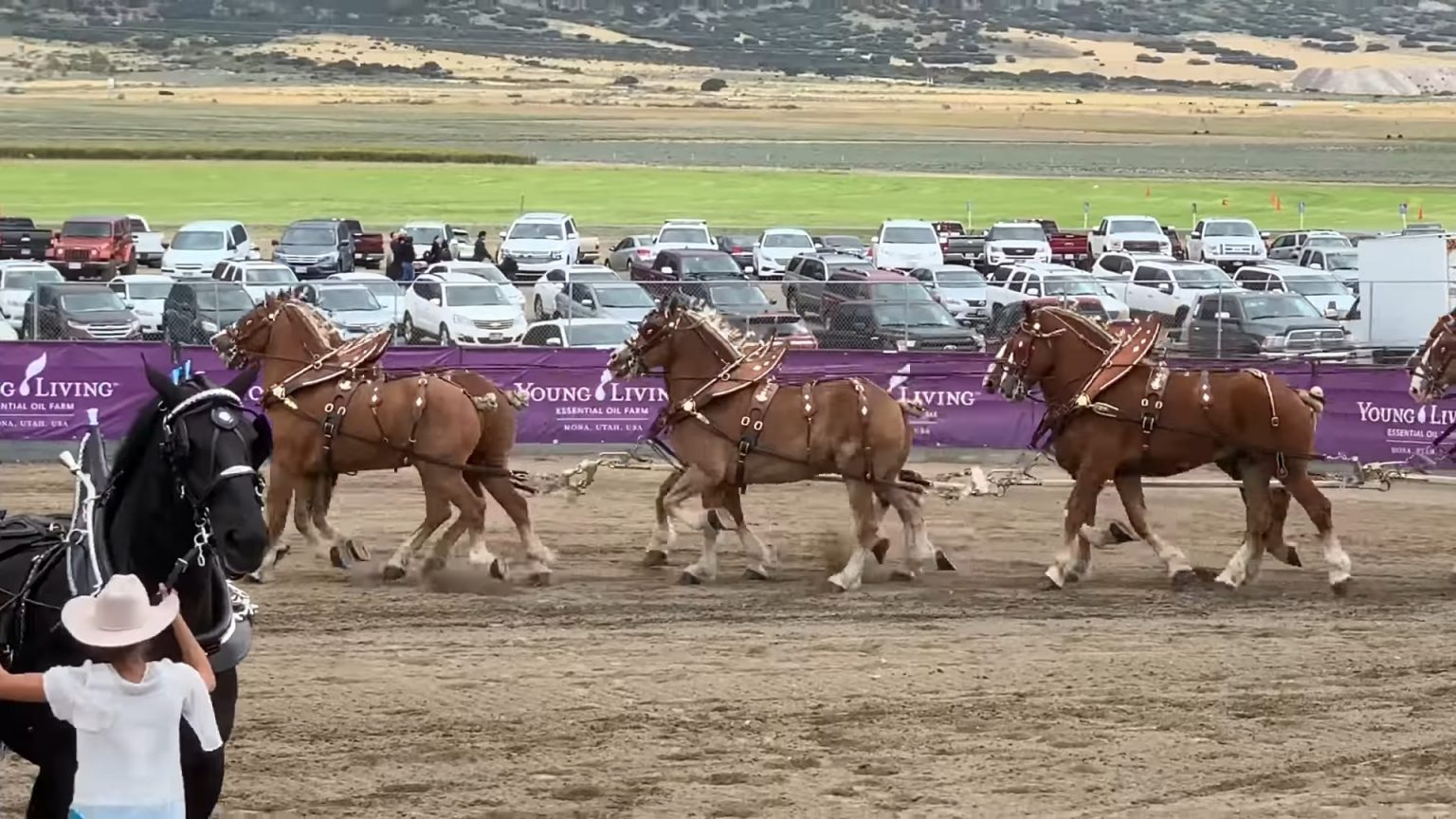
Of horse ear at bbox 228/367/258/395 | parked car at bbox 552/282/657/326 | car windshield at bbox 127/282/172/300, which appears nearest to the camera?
horse ear at bbox 228/367/258/395

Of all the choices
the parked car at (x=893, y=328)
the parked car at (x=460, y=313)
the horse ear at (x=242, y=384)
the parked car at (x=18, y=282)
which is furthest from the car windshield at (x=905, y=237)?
the horse ear at (x=242, y=384)

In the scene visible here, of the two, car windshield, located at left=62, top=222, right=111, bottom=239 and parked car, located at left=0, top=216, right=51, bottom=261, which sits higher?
car windshield, located at left=62, top=222, right=111, bottom=239

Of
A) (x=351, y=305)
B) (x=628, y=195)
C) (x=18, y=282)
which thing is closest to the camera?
(x=351, y=305)

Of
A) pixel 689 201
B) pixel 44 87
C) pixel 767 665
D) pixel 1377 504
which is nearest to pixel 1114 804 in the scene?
pixel 767 665

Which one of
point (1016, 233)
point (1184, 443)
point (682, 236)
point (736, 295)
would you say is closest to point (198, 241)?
point (682, 236)

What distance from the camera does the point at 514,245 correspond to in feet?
159

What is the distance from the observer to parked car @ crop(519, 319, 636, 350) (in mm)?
27297

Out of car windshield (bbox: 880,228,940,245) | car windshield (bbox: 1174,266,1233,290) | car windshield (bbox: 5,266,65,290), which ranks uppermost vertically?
car windshield (bbox: 1174,266,1233,290)

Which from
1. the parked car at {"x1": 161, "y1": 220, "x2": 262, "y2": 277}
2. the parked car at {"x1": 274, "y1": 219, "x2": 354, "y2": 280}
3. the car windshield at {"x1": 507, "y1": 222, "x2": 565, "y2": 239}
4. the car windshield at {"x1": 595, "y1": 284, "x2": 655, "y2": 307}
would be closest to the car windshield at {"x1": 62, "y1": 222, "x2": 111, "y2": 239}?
the parked car at {"x1": 161, "y1": 220, "x2": 262, "y2": 277}

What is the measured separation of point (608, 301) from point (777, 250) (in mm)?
14517

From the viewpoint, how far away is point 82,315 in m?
31.1

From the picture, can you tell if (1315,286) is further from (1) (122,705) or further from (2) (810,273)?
(1) (122,705)

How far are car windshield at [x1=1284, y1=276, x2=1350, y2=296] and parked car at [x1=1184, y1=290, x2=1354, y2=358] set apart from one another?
4.77 m

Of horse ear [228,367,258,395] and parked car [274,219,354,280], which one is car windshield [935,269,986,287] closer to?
parked car [274,219,354,280]
